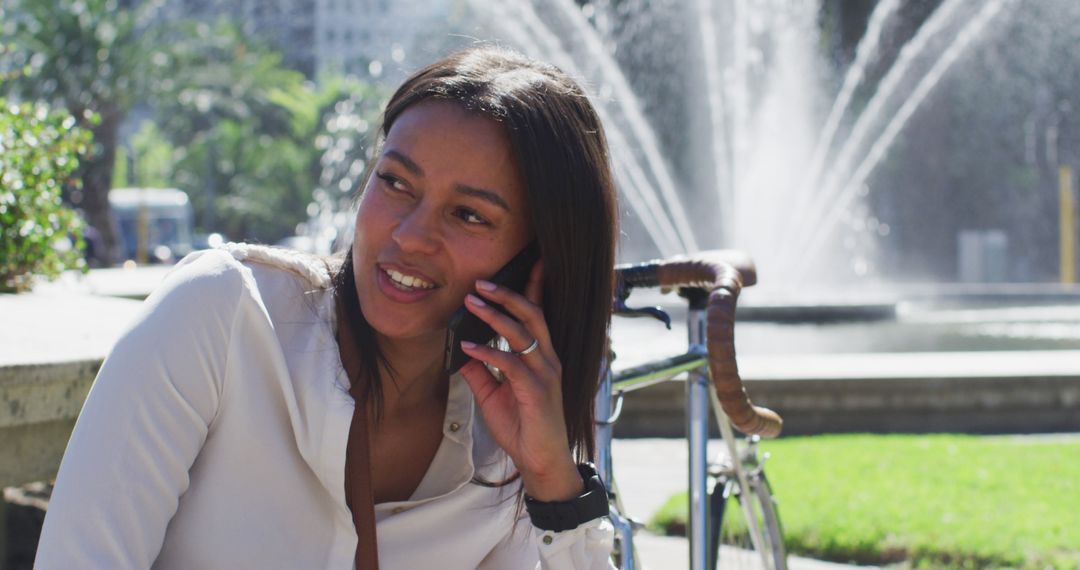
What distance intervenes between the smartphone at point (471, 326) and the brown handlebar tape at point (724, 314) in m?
0.54

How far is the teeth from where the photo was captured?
1762 millimetres

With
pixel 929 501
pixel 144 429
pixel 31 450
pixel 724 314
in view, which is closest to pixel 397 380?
pixel 144 429

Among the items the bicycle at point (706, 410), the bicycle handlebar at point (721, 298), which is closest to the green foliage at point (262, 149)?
the bicycle at point (706, 410)

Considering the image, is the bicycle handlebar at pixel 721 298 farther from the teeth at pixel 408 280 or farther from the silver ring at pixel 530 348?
the teeth at pixel 408 280

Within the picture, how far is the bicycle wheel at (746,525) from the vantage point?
2.78 m

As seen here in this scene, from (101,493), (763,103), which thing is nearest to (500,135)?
(101,493)

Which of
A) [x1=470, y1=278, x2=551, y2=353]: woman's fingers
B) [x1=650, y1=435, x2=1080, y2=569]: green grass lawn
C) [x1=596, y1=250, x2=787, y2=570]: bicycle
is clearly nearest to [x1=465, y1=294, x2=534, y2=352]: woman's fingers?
[x1=470, y1=278, x2=551, y2=353]: woman's fingers

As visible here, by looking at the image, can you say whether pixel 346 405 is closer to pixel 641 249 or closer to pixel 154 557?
pixel 154 557

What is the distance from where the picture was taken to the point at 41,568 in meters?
1.41

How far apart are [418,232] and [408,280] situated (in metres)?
0.08

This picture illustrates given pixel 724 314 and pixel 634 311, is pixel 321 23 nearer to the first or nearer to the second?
pixel 634 311

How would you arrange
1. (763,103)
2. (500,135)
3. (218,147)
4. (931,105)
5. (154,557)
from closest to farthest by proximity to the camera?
(154,557)
(500,135)
(763,103)
(931,105)
(218,147)

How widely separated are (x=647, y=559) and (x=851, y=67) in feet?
79.3

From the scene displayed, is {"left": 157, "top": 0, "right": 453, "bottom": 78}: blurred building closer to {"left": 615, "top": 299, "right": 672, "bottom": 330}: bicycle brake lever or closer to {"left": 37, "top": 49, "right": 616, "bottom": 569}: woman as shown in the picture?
{"left": 615, "top": 299, "right": 672, "bottom": 330}: bicycle brake lever
